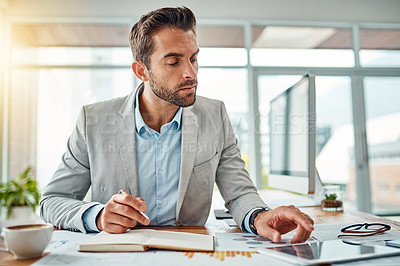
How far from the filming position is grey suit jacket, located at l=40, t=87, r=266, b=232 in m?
1.27

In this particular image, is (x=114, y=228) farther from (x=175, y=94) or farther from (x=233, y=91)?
(x=233, y=91)

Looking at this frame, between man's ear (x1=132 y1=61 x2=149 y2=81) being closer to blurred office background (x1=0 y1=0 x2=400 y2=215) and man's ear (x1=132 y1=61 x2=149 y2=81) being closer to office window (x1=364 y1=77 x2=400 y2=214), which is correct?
blurred office background (x1=0 y1=0 x2=400 y2=215)

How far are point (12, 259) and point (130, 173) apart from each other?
1.88 ft

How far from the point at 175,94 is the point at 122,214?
62cm

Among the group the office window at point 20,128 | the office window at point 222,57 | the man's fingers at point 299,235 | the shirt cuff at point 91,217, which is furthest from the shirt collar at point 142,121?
the office window at point 20,128

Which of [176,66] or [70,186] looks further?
[176,66]

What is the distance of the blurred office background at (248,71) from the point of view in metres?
4.23

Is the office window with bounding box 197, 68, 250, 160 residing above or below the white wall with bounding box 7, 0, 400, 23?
below

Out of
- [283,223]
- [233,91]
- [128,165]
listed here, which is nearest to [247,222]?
[283,223]

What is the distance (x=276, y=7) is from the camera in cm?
441

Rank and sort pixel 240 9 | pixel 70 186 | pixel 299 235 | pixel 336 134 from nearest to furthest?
pixel 299 235 < pixel 70 186 < pixel 240 9 < pixel 336 134

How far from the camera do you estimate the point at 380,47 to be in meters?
4.62

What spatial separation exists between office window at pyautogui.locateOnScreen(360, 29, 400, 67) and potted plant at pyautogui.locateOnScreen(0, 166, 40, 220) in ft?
14.5

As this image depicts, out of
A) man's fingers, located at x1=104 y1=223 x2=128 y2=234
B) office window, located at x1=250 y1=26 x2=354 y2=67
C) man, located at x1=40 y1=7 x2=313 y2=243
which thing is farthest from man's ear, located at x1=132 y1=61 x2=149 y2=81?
office window, located at x1=250 y1=26 x2=354 y2=67
